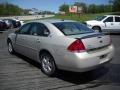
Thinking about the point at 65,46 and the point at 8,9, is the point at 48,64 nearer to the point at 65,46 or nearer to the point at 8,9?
the point at 65,46

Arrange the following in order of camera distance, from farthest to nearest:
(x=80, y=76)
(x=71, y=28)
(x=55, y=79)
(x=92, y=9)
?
1. (x=92, y=9)
2. (x=71, y=28)
3. (x=80, y=76)
4. (x=55, y=79)

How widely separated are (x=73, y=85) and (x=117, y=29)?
49.2 feet

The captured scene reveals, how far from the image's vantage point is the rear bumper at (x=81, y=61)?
20.3 feet

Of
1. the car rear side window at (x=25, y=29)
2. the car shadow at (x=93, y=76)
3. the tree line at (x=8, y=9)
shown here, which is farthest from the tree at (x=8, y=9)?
the car shadow at (x=93, y=76)

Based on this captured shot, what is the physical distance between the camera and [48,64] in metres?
7.20

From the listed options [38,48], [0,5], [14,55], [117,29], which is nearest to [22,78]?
[38,48]

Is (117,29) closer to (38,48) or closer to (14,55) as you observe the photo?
(14,55)

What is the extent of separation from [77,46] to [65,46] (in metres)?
0.33

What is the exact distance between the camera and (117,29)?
2055 centimetres

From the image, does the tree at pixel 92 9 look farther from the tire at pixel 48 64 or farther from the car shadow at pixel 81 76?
the tire at pixel 48 64

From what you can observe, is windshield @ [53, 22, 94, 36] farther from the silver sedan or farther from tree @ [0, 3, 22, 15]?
tree @ [0, 3, 22, 15]

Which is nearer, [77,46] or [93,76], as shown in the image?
[77,46]

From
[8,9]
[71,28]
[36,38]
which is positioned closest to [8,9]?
[8,9]

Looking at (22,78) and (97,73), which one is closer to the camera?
(22,78)
